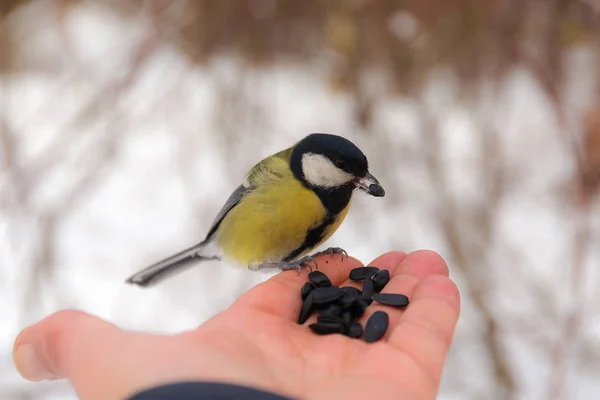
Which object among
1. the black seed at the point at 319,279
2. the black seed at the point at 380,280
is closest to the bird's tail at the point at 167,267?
the black seed at the point at 319,279

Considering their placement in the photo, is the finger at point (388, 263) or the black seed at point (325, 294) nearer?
the black seed at point (325, 294)

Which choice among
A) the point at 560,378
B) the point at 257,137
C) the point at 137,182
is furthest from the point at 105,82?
the point at 560,378

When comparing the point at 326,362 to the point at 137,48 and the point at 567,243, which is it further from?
the point at 567,243

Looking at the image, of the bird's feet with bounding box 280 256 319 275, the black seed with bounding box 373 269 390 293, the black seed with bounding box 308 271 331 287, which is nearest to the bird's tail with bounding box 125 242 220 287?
the bird's feet with bounding box 280 256 319 275

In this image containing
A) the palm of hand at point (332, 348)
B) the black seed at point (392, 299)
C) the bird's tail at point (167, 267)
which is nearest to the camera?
the palm of hand at point (332, 348)

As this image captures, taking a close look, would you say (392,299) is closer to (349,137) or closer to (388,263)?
(388,263)

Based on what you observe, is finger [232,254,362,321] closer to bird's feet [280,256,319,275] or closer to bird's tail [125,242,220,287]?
bird's feet [280,256,319,275]

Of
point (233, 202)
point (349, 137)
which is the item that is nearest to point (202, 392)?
point (233, 202)

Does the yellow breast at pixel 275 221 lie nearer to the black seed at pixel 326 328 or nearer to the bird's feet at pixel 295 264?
the bird's feet at pixel 295 264
